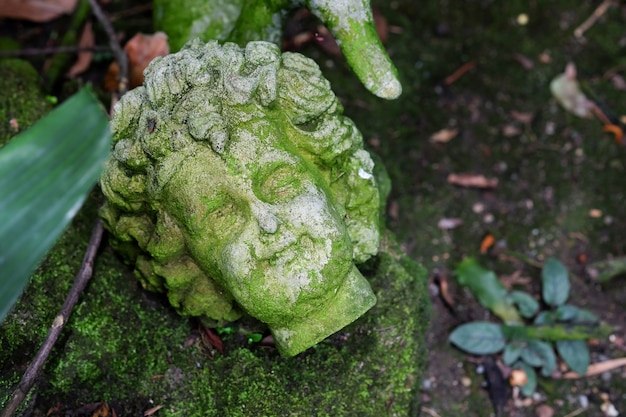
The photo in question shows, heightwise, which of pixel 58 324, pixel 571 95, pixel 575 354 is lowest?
pixel 575 354

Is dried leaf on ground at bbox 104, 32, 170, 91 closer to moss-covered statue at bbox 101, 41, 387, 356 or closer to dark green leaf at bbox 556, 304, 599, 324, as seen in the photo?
moss-covered statue at bbox 101, 41, 387, 356

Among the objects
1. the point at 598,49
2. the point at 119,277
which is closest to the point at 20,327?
the point at 119,277

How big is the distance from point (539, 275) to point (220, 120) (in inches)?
70.2

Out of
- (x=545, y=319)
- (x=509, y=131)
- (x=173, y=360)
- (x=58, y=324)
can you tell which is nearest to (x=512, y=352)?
(x=545, y=319)

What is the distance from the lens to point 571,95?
2.96 meters

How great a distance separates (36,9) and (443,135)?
→ 1.77 meters

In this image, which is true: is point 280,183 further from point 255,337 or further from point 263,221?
point 255,337

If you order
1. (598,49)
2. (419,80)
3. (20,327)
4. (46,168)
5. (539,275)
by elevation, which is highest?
(46,168)

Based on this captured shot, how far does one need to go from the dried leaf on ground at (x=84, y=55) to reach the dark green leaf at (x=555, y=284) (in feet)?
6.55

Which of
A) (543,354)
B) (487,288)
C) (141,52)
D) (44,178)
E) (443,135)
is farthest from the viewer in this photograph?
(443,135)

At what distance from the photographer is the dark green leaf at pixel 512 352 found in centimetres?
250

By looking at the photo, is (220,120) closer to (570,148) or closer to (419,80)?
(419,80)

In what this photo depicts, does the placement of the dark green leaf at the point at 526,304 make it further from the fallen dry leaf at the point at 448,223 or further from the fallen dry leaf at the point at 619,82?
the fallen dry leaf at the point at 619,82

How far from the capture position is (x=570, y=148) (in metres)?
2.91
